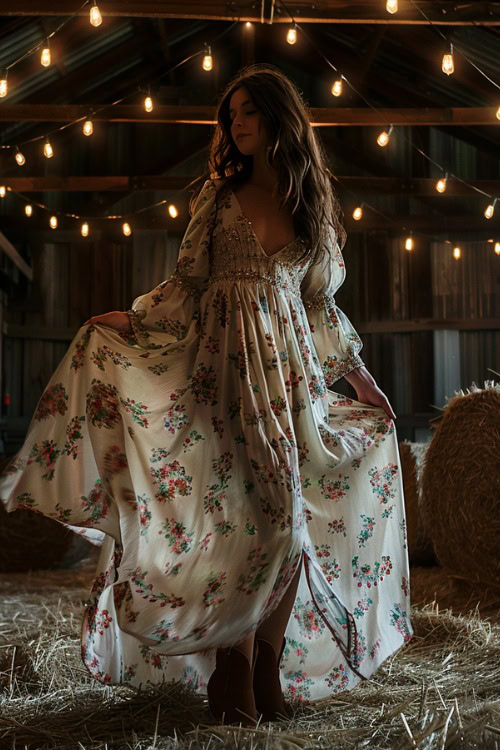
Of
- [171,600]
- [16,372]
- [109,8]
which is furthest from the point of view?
[16,372]

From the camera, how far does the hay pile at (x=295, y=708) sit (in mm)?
1664

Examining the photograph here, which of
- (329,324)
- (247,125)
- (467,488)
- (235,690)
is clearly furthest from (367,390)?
(467,488)

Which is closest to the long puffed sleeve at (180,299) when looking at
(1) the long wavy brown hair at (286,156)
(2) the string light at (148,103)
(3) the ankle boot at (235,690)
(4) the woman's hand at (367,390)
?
(1) the long wavy brown hair at (286,156)

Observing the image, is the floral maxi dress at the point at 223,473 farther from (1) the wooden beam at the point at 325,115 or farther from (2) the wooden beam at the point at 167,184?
(2) the wooden beam at the point at 167,184

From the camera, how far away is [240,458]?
1.90 m

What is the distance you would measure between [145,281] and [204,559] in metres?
6.53

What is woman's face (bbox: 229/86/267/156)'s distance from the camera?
2.10 m

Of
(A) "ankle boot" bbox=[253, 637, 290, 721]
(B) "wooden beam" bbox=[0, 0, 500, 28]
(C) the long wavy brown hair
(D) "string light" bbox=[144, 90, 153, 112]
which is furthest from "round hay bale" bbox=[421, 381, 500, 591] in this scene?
(D) "string light" bbox=[144, 90, 153, 112]

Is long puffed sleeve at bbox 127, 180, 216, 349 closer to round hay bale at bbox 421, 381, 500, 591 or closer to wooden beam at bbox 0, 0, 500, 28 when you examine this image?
round hay bale at bbox 421, 381, 500, 591

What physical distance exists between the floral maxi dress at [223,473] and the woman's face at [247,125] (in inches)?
4.9

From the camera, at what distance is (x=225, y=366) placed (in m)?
1.98

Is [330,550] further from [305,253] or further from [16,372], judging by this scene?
[16,372]

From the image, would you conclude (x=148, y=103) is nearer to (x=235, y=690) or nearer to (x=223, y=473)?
(x=223, y=473)

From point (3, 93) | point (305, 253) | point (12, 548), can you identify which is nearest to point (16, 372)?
point (12, 548)
